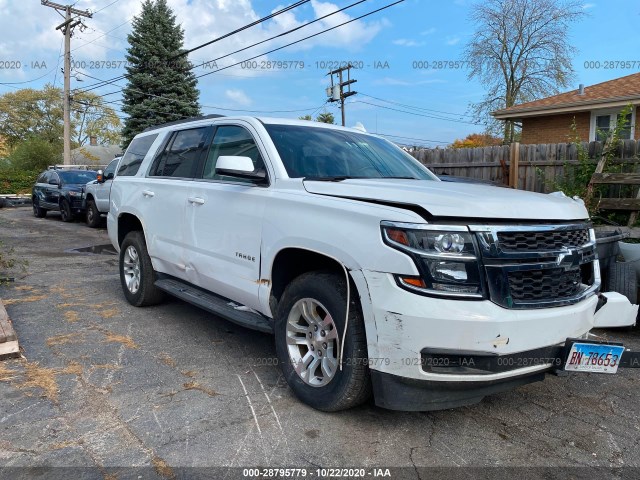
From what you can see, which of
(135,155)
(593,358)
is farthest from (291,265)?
(135,155)

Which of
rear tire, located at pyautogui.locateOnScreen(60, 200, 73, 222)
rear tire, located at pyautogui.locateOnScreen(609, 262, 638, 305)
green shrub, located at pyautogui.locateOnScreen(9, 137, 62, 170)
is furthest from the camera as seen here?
green shrub, located at pyautogui.locateOnScreen(9, 137, 62, 170)

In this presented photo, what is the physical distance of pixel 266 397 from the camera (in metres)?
3.56

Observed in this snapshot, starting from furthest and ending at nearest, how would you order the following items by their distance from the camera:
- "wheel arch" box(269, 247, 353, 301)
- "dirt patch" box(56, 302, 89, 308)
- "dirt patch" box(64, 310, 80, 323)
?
"dirt patch" box(56, 302, 89, 308) < "dirt patch" box(64, 310, 80, 323) < "wheel arch" box(269, 247, 353, 301)

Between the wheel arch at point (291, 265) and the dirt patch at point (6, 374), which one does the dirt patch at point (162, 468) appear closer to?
the wheel arch at point (291, 265)

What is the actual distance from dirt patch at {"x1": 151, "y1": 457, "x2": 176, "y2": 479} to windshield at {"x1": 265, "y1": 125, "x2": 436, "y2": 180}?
201 cm

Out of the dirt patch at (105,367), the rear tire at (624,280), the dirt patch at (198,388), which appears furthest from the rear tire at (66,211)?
the rear tire at (624,280)

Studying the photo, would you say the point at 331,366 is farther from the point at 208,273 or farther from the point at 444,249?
the point at 208,273

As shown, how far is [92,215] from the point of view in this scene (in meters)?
14.4

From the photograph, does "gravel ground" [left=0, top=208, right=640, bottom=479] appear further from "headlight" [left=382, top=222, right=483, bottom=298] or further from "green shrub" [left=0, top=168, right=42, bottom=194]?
"green shrub" [left=0, top=168, right=42, bottom=194]

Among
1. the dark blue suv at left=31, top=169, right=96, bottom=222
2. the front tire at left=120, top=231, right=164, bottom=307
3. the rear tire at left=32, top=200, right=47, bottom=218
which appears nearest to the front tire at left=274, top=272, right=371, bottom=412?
the front tire at left=120, top=231, right=164, bottom=307

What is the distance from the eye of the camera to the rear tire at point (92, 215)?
46.7ft

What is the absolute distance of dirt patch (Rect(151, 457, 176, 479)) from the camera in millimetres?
2646

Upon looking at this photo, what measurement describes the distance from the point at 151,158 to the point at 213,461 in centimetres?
365

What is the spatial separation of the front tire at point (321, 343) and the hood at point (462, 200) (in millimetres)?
553
